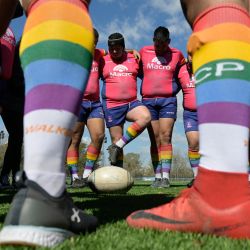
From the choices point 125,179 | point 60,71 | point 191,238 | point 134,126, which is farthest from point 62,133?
point 134,126

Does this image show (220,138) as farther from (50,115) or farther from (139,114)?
(139,114)

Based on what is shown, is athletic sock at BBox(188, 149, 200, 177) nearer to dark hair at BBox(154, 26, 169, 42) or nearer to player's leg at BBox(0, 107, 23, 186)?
dark hair at BBox(154, 26, 169, 42)

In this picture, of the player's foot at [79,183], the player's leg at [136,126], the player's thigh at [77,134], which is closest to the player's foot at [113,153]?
the player's leg at [136,126]

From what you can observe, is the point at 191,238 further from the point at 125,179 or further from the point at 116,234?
the point at 125,179

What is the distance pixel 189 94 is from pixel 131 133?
1.61 meters

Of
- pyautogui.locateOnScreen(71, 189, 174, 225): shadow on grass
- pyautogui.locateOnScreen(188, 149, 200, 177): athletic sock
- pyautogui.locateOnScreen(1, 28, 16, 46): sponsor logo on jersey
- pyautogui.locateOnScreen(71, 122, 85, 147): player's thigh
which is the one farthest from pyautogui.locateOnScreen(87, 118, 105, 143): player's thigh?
pyautogui.locateOnScreen(71, 189, 174, 225): shadow on grass

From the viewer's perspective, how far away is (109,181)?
450 cm

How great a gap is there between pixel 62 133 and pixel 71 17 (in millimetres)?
394

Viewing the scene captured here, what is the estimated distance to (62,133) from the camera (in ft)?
4.05

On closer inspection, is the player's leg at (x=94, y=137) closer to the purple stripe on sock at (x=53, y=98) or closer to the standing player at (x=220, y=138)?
the standing player at (x=220, y=138)

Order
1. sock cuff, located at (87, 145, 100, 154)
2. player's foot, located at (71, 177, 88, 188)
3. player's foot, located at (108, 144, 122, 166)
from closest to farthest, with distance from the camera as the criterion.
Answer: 1. player's foot, located at (108, 144, 122, 166)
2. player's foot, located at (71, 177, 88, 188)
3. sock cuff, located at (87, 145, 100, 154)

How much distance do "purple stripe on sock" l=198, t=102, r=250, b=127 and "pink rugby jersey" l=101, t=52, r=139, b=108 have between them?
222 inches

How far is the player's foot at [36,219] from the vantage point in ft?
3.65

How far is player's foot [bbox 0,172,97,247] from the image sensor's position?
111 centimetres
